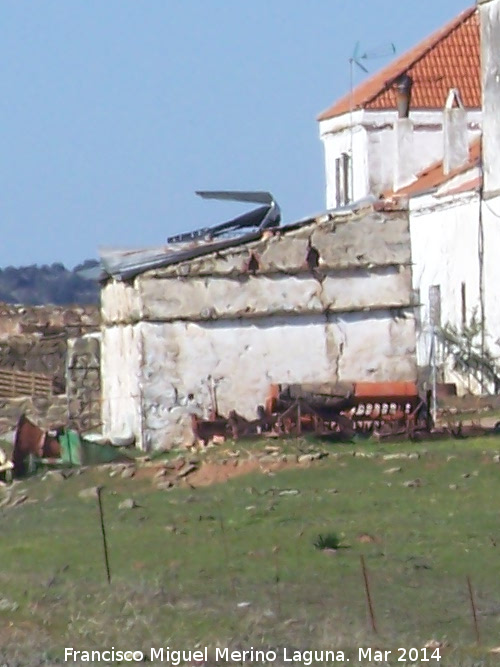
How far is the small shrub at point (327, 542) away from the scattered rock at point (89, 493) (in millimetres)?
4774

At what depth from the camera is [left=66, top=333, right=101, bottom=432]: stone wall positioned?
32.0 meters

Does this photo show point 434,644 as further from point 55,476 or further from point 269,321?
point 269,321

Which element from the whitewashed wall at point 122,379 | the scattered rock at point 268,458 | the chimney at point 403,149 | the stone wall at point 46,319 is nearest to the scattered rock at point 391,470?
the scattered rock at point 268,458

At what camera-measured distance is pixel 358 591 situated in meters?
12.6

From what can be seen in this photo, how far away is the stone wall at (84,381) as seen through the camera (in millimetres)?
31969

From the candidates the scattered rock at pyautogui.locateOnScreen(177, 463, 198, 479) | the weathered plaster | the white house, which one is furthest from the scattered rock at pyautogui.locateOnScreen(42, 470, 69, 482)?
the white house

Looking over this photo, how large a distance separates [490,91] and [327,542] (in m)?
19.3

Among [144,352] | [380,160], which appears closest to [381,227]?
[144,352]

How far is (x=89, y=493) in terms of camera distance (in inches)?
768

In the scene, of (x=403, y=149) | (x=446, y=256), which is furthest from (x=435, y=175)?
(x=403, y=149)

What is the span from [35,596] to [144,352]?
13.0 m

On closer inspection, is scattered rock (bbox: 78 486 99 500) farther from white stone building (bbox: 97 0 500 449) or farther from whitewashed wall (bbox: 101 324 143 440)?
whitewashed wall (bbox: 101 324 143 440)

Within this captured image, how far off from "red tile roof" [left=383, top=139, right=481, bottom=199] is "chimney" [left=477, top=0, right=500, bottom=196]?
1.01m

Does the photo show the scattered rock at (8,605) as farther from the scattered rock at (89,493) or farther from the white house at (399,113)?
the white house at (399,113)
